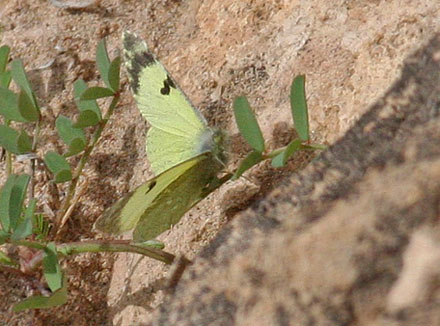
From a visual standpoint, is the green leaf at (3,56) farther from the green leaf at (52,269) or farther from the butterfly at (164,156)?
the green leaf at (52,269)

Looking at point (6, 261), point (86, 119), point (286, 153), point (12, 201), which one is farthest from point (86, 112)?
point (286, 153)

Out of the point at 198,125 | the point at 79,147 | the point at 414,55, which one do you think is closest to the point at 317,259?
the point at 414,55

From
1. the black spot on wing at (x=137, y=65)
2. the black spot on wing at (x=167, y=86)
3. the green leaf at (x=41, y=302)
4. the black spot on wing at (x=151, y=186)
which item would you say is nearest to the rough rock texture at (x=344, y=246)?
the black spot on wing at (x=151, y=186)

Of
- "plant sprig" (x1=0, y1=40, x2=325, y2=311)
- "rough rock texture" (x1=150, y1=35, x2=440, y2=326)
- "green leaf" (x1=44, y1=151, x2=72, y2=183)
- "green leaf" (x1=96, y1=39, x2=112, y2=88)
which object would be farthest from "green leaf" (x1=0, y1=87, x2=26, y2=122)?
"rough rock texture" (x1=150, y1=35, x2=440, y2=326)

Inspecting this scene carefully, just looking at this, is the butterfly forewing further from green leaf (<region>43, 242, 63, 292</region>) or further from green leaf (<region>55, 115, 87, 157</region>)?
green leaf (<region>43, 242, 63, 292</region>)

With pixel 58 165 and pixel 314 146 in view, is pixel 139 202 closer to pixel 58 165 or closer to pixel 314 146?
pixel 58 165

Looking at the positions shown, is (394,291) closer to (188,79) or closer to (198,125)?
(198,125)
